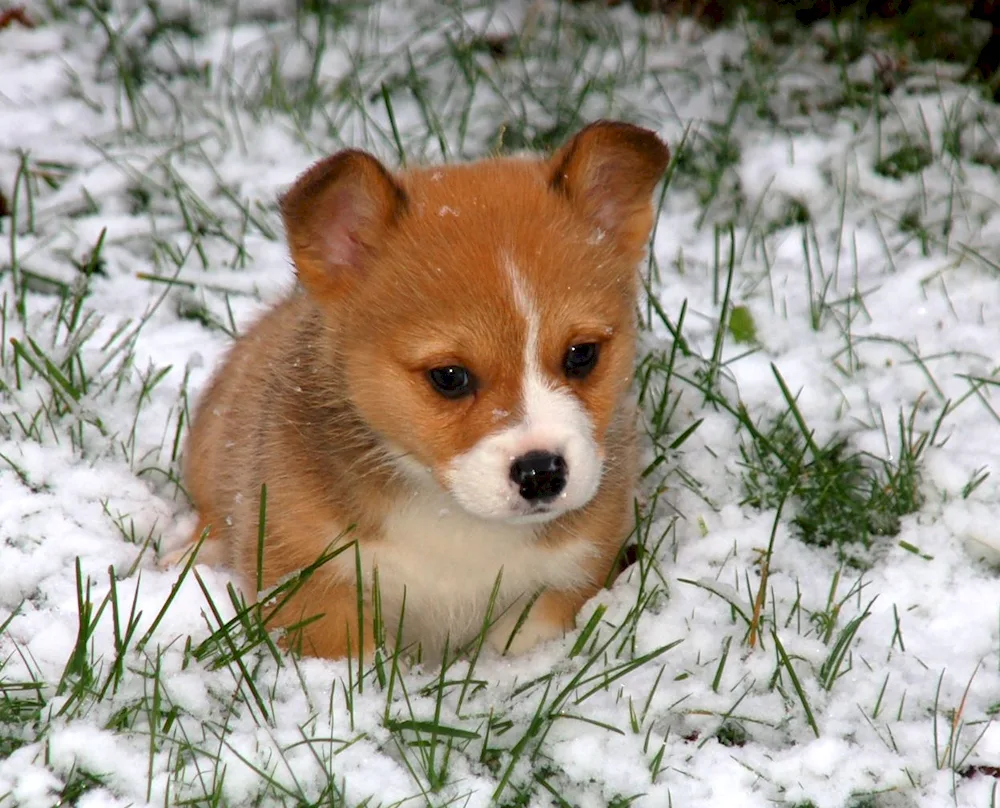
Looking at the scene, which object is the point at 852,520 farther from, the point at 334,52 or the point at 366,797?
the point at 334,52

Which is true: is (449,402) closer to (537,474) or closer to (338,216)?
(537,474)

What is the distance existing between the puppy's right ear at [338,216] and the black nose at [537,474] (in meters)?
0.73

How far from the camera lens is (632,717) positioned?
3.43 m

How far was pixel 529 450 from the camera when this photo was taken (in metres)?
3.24

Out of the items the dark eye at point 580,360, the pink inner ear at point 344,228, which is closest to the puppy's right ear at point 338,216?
the pink inner ear at point 344,228

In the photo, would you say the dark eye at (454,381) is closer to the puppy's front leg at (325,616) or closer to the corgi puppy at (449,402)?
the corgi puppy at (449,402)

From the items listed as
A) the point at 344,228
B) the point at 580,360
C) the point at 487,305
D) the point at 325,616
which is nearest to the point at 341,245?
the point at 344,228

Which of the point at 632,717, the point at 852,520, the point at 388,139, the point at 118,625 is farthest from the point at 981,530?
the point at 388,139

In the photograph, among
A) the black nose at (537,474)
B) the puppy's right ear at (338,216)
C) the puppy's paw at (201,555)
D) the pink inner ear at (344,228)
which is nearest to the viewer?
the black nose at (537,474)

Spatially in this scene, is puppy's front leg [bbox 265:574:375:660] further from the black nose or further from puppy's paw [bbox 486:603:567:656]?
the black nose

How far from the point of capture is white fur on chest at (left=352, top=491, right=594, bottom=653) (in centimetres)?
370

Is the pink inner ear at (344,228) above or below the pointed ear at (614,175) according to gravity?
below

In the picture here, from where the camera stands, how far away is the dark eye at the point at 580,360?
3467 millimetres

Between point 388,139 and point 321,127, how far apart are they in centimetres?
40
